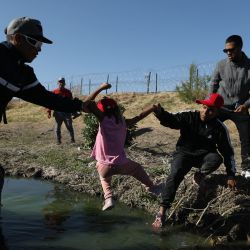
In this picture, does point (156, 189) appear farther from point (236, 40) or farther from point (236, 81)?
point (236, 40)

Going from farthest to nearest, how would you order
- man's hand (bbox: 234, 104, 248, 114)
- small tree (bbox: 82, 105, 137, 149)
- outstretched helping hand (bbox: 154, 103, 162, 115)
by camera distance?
small tree (bbox: 82, 105, 137, 149) < man's hand (bbox: 234, 104, 248, 114) < outstretched helping hand (bbox: 154, 103, 162, 115)

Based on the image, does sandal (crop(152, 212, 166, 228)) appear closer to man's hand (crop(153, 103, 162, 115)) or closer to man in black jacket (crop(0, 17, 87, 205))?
man's hand (crop(153, 103, 162, 115))

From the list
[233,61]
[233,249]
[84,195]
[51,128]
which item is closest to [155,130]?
[51,128]

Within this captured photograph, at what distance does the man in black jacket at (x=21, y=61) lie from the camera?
4246mm

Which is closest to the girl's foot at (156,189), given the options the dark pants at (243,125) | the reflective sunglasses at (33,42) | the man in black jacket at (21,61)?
the dark pants at (243,125)

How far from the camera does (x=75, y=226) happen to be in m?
6.29

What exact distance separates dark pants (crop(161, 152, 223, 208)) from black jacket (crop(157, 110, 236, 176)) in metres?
0.07

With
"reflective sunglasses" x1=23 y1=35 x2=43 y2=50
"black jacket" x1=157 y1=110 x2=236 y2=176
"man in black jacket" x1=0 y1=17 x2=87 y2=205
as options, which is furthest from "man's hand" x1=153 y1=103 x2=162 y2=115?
"reflective sunglasses" x1=23 y1=35 x2=43 y2=50

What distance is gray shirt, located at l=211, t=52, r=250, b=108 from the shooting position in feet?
22.9

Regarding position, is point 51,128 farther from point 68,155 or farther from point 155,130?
point 68,155

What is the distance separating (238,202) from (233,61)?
210 centimetres

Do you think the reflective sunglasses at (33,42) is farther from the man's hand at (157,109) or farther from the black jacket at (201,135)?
the black jacket at (201,135)

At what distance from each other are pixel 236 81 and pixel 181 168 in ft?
5.67

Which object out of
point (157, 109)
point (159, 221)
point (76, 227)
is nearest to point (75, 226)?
point (76, 227)
